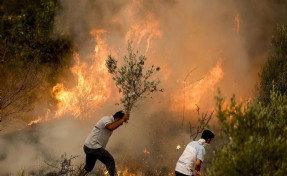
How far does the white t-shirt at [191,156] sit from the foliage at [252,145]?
154 centimetres

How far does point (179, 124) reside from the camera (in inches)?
789

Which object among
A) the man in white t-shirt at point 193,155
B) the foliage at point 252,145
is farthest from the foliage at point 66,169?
the foliage at point 252,145

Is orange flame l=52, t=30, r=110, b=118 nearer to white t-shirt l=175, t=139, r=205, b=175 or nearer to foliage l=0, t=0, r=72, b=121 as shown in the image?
foliage l=0, t=0, r=72, b=121

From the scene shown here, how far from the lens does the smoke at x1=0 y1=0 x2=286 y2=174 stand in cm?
1853

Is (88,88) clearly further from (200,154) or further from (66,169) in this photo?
(200,154)

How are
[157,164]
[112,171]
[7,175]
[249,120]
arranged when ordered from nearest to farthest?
[249,120] < [112,171] < [7,175] < [157,164]

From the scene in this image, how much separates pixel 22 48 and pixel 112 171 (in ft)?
43.0

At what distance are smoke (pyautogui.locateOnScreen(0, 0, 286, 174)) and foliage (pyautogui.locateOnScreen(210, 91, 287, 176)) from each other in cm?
919

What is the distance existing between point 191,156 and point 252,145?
2.25 metres

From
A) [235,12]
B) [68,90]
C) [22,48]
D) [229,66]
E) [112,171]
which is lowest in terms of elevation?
[112,171]

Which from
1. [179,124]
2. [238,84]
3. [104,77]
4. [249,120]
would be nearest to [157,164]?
[179,124]

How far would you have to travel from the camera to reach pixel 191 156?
31.2 ft

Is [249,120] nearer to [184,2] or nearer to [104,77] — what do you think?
[104,77]

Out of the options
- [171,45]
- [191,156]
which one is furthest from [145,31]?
[191,156]
